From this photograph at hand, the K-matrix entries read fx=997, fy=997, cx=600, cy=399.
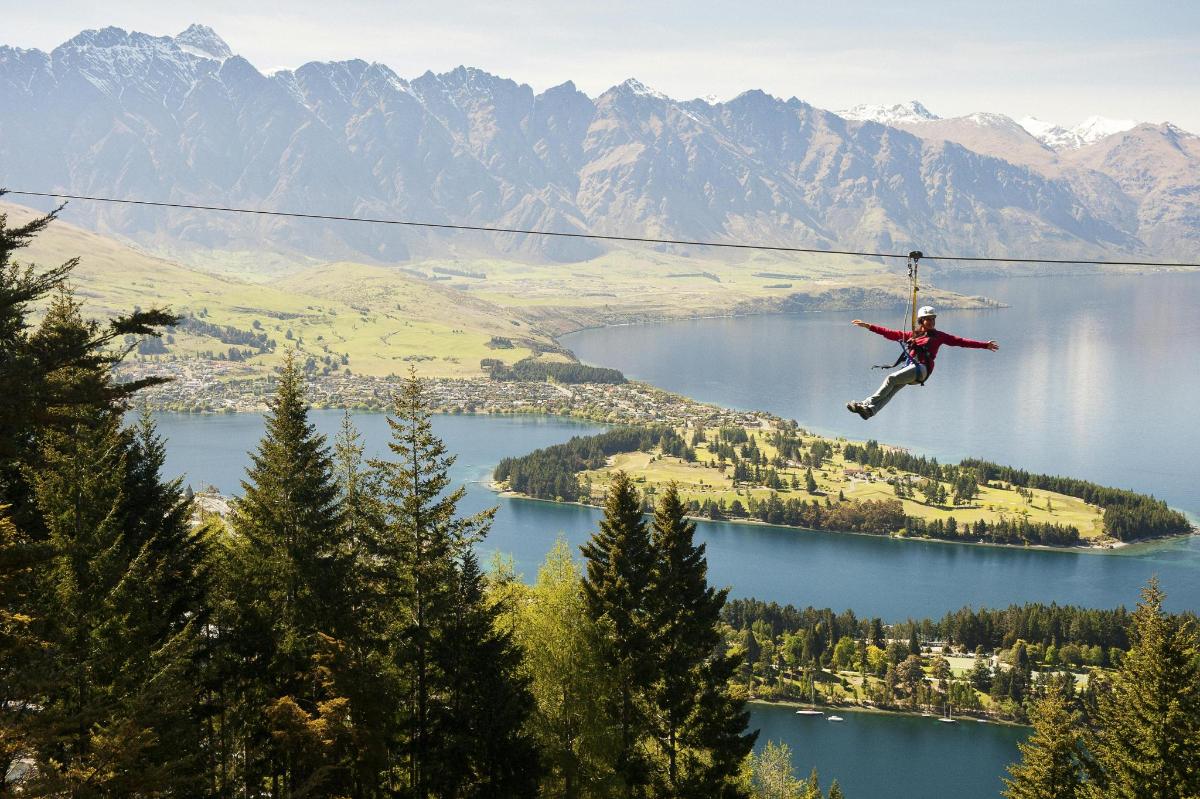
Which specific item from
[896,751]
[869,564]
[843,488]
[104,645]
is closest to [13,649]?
[104,645]

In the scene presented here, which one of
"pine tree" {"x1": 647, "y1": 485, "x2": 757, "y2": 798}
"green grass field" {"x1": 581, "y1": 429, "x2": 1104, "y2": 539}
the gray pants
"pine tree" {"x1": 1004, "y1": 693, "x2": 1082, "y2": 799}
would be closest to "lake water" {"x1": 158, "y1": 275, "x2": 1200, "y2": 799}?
"green grass field" {"x1": 581, "y1": 429, "x2": 1104, "y2": 539}

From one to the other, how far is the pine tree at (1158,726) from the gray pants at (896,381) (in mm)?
11043

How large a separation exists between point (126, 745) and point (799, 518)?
82.4m

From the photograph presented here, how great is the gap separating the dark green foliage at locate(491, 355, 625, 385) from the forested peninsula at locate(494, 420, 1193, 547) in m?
41.4

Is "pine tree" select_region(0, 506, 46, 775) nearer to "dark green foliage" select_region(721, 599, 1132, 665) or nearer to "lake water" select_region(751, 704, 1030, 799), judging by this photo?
"lake water" select_region(751, 704, 1030, 799)

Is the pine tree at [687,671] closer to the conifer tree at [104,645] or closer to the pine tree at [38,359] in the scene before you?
the conifer tree at [104,645]

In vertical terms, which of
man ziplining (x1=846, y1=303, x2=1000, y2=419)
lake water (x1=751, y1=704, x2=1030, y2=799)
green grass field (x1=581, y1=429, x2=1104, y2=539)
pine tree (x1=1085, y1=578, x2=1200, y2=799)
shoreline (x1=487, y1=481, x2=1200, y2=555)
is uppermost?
man ziplining (x1=846, y1=303, x2=1000, y2=419)

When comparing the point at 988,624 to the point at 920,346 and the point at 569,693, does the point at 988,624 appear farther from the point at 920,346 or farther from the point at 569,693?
the point at 920,346

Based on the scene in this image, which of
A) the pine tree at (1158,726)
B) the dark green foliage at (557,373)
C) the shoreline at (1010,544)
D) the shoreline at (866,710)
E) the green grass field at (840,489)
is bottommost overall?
the shoreline at (866,710)

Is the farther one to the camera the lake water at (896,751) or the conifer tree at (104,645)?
the lake water at (896,751)

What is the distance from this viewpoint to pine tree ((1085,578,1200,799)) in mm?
19141

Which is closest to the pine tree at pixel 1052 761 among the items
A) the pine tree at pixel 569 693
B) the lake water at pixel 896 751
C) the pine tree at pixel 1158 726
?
the pine tree at pixel 1158 726

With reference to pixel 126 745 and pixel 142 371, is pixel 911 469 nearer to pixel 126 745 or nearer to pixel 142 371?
pixel 126 745

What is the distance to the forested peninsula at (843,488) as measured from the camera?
272ft
